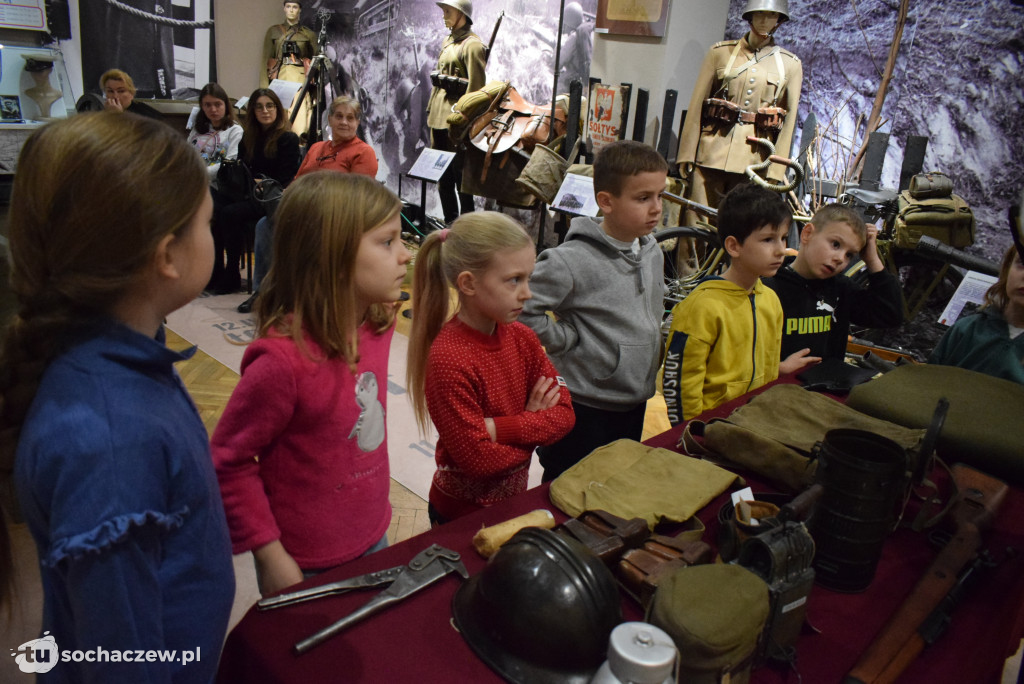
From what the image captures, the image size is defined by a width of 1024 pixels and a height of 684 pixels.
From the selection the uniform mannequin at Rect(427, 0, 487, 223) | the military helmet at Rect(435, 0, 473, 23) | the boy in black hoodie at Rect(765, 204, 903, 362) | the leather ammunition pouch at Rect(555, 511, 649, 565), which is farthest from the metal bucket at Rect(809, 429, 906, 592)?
the military helmet at Rect(435, 0, 473, 23)

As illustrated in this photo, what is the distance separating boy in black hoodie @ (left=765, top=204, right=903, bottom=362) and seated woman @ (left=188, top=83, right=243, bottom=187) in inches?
197

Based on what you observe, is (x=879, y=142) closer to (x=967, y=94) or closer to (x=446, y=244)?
(x=967, y=94)

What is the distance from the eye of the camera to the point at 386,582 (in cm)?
115

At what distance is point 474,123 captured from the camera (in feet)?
18.3

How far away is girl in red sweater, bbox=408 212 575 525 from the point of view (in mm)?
1614

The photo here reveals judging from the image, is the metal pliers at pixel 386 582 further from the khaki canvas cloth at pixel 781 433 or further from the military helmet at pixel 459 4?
the military helmet at pixel 459 4

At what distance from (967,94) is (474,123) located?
11.8 feet

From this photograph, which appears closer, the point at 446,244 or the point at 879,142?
the point at 446,244

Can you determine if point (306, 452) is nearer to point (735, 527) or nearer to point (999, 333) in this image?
point (735, 527)

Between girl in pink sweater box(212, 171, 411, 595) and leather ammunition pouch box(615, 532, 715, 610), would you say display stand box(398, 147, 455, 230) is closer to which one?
girl in pink sweater box(212, 171, 411, 595)

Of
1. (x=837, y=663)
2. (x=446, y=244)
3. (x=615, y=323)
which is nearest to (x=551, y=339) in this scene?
(x=615, y=323)

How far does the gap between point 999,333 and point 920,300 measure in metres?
2.93

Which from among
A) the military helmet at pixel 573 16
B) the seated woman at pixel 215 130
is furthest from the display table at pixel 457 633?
the military helmet at pixel 573 16

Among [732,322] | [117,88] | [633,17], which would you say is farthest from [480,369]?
[117,88]
